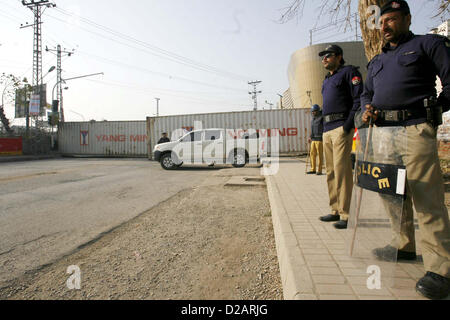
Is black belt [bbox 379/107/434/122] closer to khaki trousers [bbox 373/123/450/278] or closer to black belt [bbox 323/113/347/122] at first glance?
khaki trousers [bbox 373/123/450/278]

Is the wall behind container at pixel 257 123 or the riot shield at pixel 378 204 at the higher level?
the wall behind container at pixel 257 123

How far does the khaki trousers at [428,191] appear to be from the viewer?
1677mm

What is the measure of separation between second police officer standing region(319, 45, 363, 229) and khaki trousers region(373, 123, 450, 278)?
3.80 feet

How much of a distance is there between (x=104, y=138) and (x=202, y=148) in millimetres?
12596

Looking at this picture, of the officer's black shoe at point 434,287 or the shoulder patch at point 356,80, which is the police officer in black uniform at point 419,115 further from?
the shoulder patch at point 356,80

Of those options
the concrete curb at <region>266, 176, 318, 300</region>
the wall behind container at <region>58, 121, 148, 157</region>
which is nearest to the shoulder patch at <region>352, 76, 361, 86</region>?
the concrete curb at <region>266, 176, 318, 300</region>

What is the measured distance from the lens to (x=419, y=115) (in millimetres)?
1821

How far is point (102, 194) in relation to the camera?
234 inches

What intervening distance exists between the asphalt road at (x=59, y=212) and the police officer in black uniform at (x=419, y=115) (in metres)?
3.16

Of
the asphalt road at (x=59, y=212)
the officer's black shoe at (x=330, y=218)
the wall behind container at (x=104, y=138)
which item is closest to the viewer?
the asphalt road at (x=59, y=212)

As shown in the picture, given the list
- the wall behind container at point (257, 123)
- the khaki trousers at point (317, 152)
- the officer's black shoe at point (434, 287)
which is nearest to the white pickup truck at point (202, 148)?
the khaki trousers at point (317, 152)

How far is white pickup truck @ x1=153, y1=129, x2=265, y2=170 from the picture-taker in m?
10.9

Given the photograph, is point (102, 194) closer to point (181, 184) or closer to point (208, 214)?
point (181, 184)
